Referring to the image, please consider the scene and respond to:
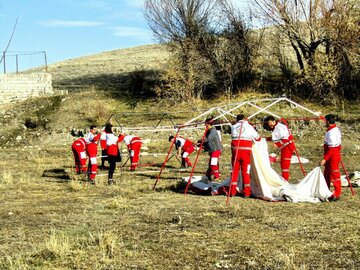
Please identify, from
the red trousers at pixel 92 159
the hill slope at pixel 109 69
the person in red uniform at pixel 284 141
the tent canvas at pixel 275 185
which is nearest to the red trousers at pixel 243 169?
the tent canvas at pixel 275 185

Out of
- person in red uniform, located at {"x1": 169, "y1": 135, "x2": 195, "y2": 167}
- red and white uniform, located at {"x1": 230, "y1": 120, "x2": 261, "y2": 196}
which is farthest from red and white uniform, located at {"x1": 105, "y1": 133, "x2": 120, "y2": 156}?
red and white uniform, located at {"x1": 230, "y1": 120, "x2": 261, "y2": 196}

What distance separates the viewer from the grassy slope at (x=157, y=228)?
7.34m

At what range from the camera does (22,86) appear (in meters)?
36.1

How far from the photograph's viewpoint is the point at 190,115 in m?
30.2

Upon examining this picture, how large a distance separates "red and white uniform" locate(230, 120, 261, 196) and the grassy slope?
0.50m

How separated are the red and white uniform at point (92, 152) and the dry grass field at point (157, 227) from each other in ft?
1.42

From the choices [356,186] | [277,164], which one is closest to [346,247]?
[356,186]

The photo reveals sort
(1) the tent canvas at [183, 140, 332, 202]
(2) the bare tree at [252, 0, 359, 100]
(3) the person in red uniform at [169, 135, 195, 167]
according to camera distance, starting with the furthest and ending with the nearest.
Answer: (2) the bare tree at [252, 0, 359, 100] → (3) the person in red uniform at [169, 135, 195, 167] → (1) the tent canvas at [183, 140, 332, 202]

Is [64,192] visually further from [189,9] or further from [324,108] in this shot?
[189,9]

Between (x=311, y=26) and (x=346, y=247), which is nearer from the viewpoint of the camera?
(x=346, y=247)

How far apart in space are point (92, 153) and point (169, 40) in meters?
22.9

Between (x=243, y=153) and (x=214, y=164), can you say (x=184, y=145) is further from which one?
(x=243, y=153)

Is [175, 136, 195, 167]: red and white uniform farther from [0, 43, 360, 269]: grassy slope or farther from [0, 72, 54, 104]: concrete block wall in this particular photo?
[0, 72, 54, 104]: concrete block wall

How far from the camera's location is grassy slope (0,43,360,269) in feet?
24.1
